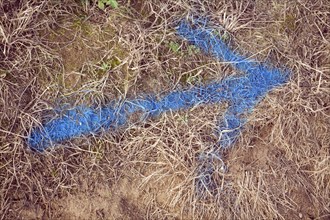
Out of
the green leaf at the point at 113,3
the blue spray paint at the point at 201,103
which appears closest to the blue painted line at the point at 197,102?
the blue spray paint at the point at 201,103

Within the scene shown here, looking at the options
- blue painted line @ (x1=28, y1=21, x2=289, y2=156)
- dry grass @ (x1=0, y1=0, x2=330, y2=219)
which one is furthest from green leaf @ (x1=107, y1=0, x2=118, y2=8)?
blue painted line @ (x1=28, y1=21, x2=289, y2=156)

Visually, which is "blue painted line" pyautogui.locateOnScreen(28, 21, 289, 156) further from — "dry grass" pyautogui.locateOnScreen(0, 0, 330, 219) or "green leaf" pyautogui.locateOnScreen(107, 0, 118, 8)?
"green leaf" pyautogui.locateOnScreen(107, 0, 118, 8)

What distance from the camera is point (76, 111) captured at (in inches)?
104

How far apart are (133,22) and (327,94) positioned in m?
1.25

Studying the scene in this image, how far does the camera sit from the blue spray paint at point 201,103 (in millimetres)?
2605

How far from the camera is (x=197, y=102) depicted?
2730mm

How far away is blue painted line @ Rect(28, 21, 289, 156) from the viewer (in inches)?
103

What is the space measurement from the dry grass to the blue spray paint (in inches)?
2.0

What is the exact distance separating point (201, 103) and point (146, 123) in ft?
1.15

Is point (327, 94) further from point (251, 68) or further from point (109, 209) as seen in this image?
point (109, 209)

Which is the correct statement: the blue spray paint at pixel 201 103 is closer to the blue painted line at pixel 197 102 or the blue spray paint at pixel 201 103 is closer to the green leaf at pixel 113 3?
the blue painted line at pixel 197 102

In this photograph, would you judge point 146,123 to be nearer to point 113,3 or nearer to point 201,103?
point 201,103

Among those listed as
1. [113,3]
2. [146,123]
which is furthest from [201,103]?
[113,3]

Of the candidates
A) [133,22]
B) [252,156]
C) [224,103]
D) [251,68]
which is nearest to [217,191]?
[252,156]
